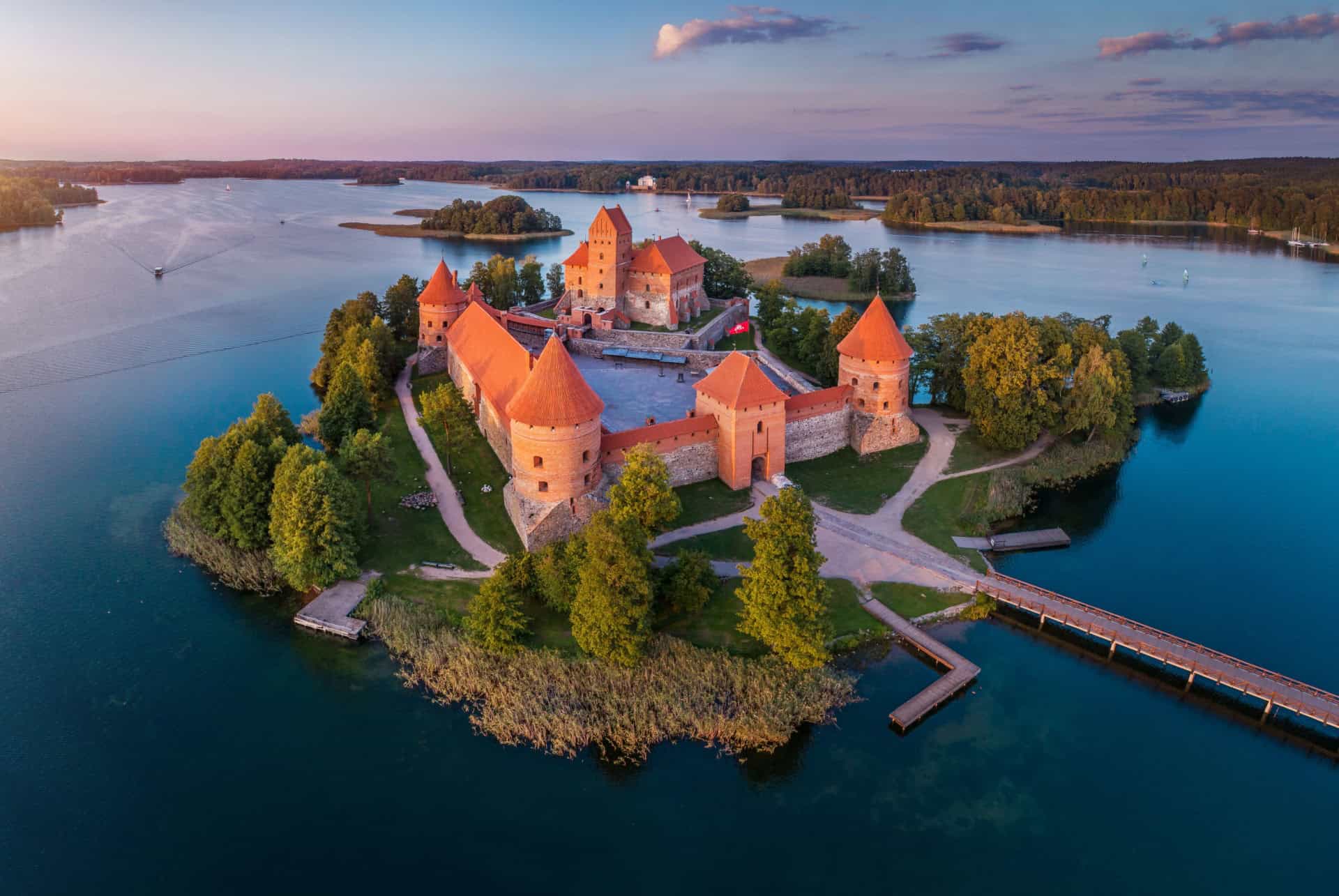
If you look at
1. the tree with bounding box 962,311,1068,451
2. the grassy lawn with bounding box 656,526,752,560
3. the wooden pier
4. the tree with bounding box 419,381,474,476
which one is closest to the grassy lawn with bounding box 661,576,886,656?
the grassy lawn with bounding box 656,526,752,560

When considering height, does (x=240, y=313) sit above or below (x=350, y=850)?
above

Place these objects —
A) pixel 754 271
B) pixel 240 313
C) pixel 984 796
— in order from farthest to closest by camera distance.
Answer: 1. pixel 754 271
2. pixel 240 313
3. pixel 984 796

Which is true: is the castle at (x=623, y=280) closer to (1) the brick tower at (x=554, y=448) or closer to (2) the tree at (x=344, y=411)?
(2) the tree at (x=344, y=411)

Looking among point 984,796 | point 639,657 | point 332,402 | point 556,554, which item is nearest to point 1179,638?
point 984,796

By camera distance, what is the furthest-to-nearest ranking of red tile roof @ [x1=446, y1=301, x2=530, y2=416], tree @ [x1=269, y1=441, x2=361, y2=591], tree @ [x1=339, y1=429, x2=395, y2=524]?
1. red tile roof @ [x1=446, y1=301, x2=530, y2=416]
2. tree @ [x1=339, y1=429, x2=395, y2=524]
3. tree @ [x1=269, y1=441, x2=361, y2=591]

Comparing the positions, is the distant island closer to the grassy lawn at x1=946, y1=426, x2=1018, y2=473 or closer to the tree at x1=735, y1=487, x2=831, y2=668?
the grassy lawn at x1=946, y1=426, x2=1018, y2=473

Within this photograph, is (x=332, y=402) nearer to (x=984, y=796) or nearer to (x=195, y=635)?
(x=195, y=635)

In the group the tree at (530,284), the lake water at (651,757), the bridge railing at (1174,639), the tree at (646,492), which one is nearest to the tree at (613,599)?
the tree at (646,492)
